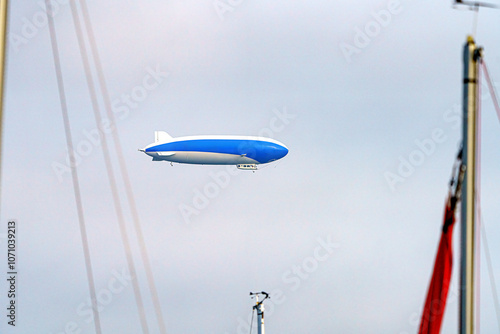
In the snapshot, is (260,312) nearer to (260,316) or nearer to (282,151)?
(260,316)

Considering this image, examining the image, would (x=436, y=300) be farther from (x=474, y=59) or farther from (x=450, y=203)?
(x=474, y=59)

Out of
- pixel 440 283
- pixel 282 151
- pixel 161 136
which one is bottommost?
pixel 440 283

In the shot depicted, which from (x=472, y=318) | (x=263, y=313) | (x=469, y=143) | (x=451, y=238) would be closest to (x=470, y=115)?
(x=469, y=143)

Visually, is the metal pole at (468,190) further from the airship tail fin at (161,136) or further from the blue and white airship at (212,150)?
the airship tail fin at (161,136)

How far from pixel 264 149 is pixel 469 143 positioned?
112 meters

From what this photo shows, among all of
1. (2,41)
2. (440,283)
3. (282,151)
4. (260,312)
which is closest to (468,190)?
(440,283)

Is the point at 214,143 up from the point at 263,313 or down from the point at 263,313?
up

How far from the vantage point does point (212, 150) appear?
5148 inches

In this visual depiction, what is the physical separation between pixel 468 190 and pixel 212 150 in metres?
107

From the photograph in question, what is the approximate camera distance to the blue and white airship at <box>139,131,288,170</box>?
131 m

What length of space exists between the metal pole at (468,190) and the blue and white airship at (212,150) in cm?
10650

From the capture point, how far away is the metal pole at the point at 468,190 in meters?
23.9

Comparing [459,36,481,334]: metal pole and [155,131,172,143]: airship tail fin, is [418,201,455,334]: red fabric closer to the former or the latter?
[459,36,481,334]: metal pole

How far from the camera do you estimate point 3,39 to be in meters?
25.0
